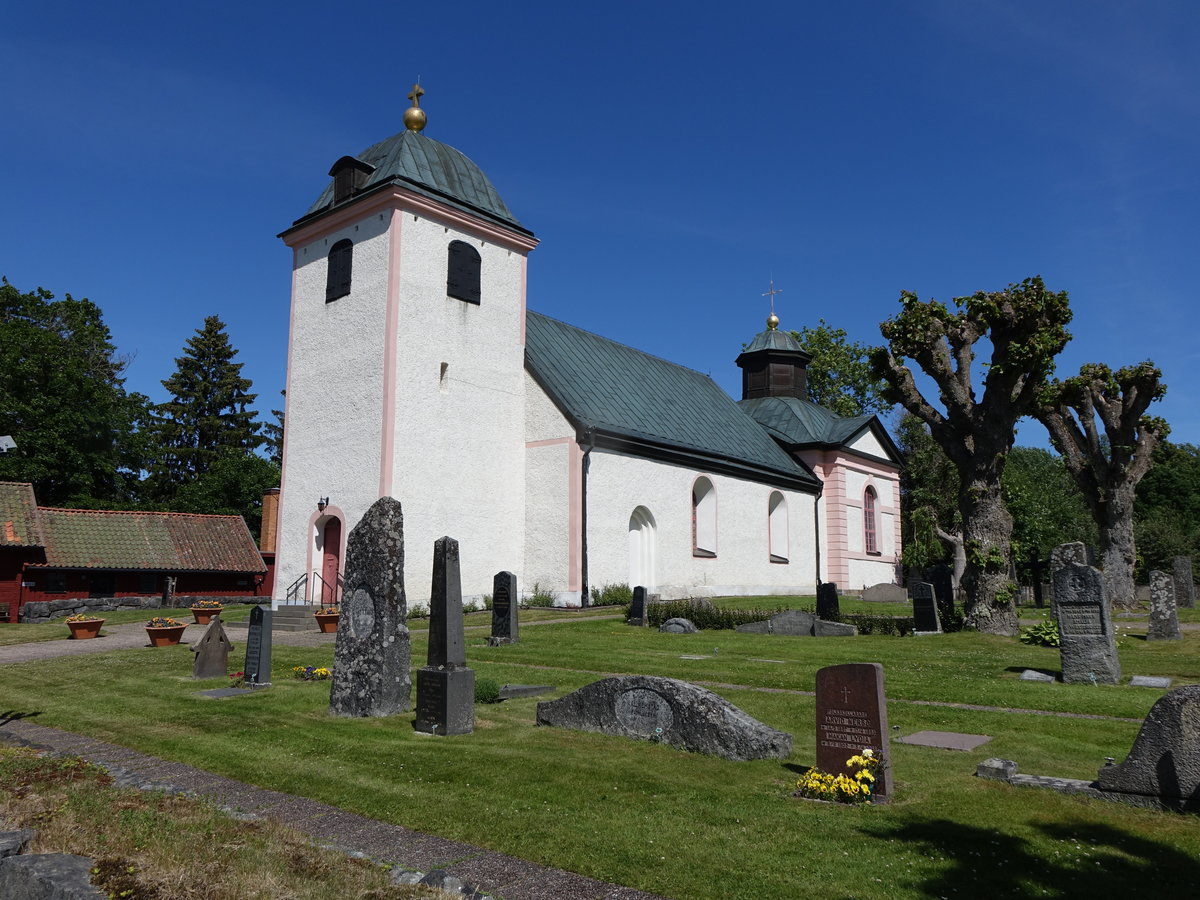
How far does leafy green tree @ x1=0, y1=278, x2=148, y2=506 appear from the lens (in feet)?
121

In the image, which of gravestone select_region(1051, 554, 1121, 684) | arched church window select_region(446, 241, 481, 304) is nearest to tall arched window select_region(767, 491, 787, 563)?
arched church window select_region(446, 241, 481, 304)

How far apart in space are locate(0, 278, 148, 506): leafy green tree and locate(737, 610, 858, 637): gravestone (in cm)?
3240

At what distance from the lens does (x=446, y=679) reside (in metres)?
8.67

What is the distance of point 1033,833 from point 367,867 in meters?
4.05

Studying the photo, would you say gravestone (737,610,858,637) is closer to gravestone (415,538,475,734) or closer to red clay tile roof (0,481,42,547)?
gravestone (415,538,475,734)

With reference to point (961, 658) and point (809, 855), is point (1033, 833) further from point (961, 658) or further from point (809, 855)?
point (961, 658)

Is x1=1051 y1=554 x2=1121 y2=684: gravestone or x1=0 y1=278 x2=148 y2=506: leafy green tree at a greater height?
x1=0 y1=278 x2=148 y2=506: leafy green tree

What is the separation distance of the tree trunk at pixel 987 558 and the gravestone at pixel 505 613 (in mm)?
9415

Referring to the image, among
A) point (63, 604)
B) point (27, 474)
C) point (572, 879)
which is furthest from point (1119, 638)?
point (27, 474)

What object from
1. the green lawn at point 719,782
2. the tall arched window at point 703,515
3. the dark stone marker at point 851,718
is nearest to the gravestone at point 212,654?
the green lawn at point 719,782

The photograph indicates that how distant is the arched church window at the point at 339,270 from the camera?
23.7 m

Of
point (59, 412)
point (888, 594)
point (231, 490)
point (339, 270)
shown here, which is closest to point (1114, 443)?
point (888, 594)

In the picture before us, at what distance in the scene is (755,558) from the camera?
30.7 metres

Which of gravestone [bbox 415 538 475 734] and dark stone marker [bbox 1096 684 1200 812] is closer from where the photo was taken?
dark stone marker [bbox 1096 684 1200 812]
